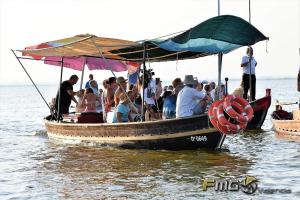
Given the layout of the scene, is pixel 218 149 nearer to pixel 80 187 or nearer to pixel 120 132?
pixel 120 132

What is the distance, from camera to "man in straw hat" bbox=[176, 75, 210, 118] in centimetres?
1480

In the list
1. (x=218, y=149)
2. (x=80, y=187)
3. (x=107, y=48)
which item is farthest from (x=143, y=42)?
(x=80, y=187)

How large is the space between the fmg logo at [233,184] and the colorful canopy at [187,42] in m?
3.45

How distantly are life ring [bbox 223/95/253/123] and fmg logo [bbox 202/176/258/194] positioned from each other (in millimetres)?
2169

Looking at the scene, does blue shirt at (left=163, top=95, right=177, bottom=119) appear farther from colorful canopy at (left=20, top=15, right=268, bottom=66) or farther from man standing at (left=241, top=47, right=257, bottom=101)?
man standing at (left=241, top=47, right=257, bottom=101)

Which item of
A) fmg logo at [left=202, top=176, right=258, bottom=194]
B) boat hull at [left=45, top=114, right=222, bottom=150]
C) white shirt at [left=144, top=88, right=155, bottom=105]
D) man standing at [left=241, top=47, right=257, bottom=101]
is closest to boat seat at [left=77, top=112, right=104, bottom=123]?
boat hull at [left=45, top=114, right=222, bottom=150]

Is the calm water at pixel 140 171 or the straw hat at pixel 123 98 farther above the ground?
the straw hat at pixel 123 98

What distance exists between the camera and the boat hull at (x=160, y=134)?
1488cm

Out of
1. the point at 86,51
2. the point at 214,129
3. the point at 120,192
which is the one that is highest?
the point at 86,51

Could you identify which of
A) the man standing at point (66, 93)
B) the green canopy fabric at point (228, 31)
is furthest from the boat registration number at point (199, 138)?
the man standing at point (66, 93)

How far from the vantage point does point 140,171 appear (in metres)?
13.1

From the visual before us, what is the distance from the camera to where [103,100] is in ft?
61.6

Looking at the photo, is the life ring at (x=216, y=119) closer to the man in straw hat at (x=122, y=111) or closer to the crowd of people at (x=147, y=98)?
the crowd of people at (x=147, y=98)

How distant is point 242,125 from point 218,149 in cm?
163
